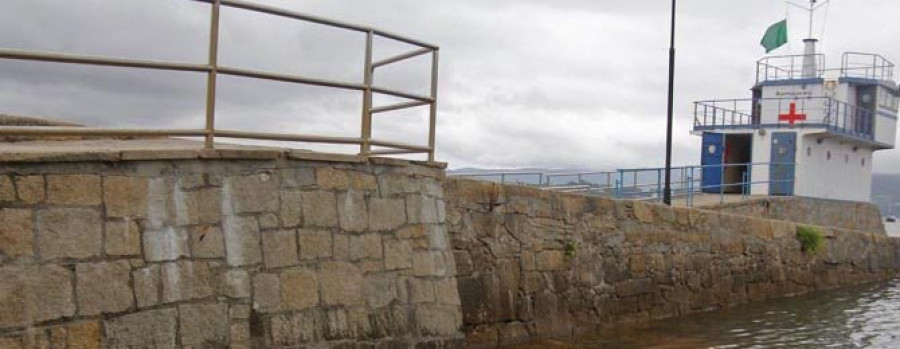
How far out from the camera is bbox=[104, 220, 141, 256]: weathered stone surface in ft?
19.3

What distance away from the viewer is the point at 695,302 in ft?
48.4

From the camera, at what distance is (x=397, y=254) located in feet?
26.4

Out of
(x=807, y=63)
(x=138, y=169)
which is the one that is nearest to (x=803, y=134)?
(x=807, y=63)

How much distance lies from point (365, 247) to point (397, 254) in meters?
0.44

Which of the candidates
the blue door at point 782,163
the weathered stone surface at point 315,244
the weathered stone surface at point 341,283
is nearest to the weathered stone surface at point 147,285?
the weathered stone surface at point 315,244

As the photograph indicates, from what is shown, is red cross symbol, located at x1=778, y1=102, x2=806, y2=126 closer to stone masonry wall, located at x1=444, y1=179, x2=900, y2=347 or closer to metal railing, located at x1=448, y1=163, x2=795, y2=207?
metal railing, located at x1=448, y1=163, x2=795, y2=207

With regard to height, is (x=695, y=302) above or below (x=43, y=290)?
below

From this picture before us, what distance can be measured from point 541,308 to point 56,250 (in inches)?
262

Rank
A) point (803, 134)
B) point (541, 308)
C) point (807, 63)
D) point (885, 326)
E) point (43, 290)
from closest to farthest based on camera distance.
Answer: point (43, 290) → point (541, 308) → point (885, 326) → point (803, 134) → point (807, 63)

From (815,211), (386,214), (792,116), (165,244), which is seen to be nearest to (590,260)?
(386,214)

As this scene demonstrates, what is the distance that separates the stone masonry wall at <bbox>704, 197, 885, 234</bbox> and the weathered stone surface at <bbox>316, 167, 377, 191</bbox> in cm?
1455

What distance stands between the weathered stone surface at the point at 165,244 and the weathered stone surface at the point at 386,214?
1925 mm

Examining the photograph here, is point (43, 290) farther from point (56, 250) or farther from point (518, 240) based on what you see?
point (518, 240)

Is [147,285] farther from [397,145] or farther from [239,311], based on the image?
[397,145]
